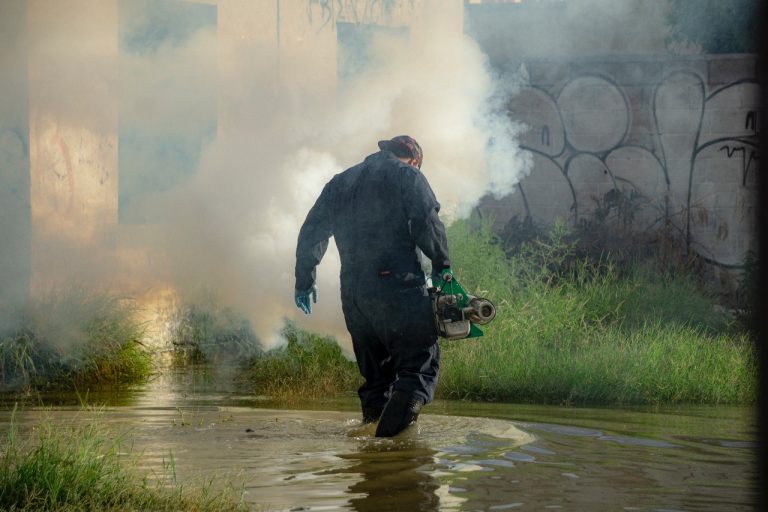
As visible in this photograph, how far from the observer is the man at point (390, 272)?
6.03m

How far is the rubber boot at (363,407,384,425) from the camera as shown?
20.9 ft

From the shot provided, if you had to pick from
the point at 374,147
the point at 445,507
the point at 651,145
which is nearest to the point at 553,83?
the point at 651,145

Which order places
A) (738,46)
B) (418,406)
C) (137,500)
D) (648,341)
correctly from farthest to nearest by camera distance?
(738,46), (648,341), (418,406), (137,500)

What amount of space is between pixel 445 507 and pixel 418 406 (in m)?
1.86

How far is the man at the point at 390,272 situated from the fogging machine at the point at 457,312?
1.9 inches

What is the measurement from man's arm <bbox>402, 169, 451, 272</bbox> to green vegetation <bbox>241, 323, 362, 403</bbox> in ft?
8.58

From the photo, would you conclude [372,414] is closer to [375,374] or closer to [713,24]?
[375,374]

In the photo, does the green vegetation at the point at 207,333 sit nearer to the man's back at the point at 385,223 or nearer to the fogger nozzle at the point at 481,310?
the man's back at the point at 385,223

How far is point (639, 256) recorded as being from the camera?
13.2 metres

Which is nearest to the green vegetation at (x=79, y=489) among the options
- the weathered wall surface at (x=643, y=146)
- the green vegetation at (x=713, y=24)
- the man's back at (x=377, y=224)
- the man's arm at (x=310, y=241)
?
the man's back at (x=377, y=224)

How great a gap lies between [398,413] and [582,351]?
310 cm

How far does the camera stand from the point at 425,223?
5.97m

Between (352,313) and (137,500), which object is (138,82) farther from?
(137,500)

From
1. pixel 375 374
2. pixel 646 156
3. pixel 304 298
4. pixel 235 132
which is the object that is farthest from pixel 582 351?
pixel 646 156
